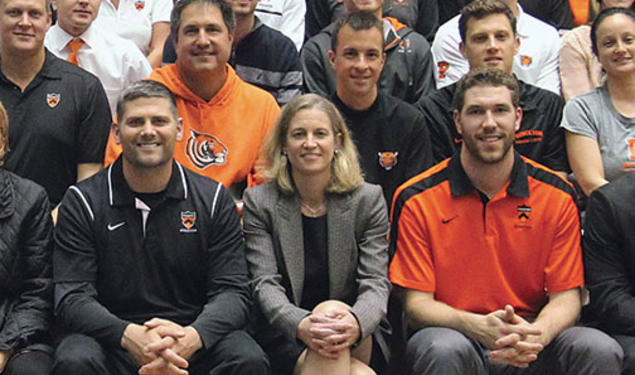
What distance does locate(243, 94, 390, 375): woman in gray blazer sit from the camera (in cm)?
442

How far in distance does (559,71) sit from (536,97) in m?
0.88

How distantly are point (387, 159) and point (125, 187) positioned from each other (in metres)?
1.61

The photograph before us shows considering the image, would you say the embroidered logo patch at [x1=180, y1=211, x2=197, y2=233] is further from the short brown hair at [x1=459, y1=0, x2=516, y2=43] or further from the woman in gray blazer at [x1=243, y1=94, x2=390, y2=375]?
the short brown hair at [x1=459, y1=0, x2=516, y2=43]

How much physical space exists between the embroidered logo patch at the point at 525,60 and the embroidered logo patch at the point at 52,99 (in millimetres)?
3024

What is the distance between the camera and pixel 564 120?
5367 mm

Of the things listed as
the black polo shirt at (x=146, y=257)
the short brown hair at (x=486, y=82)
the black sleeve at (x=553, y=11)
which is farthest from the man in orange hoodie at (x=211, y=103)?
the black sleeve at (x=553, y=11)

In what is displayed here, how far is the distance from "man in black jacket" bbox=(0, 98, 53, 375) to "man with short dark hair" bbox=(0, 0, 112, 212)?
43cm

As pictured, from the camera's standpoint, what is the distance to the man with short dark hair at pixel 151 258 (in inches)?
163

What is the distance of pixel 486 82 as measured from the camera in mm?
4617

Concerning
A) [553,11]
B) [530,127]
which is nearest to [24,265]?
[530,127]

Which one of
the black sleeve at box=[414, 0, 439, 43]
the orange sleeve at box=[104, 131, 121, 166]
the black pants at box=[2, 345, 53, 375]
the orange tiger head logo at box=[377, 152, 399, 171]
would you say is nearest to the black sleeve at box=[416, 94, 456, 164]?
the orange tiger head logo at box=[377, 152, 399, 171]

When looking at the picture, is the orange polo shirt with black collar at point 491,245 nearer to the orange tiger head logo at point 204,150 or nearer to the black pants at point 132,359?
the black pants at point 132,359

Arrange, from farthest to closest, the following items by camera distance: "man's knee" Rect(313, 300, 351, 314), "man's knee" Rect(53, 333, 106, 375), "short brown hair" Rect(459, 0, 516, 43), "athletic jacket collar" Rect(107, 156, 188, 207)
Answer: "short brown hair" Rect(459, 0, 516, 43)
"athletic jacket collar" Rect(107, 156, 188, 207)
"man's knee" Rect(313, 300, 351, 314)
"man's knee" Rect(53, 333, 106, 375)

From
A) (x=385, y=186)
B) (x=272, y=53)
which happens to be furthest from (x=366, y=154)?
(x=272, y=53)
